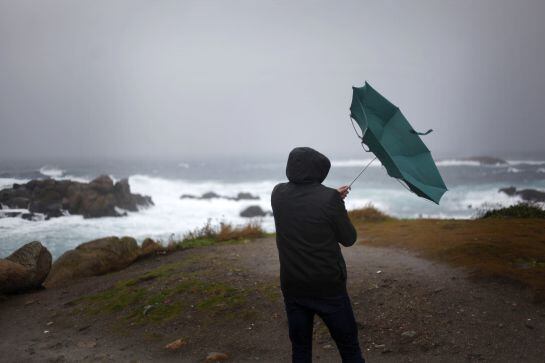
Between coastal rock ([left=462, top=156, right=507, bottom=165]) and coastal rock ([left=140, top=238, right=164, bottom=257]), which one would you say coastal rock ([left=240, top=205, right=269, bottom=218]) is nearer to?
coastal rock ([left=140, top=238, right=164, bottom=257])

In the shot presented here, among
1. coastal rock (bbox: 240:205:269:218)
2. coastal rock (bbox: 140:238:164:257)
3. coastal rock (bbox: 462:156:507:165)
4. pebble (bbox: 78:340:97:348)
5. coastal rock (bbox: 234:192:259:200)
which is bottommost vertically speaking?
pebble (bbox: 78:340:97:348)

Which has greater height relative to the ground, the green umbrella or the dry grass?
the green umbrella

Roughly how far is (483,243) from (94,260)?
8.53 meters

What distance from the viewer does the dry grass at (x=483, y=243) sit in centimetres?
619

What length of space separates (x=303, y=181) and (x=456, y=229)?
8.03 meters

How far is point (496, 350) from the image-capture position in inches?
172

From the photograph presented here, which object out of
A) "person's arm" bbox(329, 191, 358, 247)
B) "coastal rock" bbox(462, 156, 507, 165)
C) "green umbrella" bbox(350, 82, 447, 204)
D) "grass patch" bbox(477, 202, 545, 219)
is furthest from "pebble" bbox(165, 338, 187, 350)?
"coastal rock" bbox(462, 156, 507, 165)

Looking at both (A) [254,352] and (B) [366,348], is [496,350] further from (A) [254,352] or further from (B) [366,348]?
(A) [254,352]

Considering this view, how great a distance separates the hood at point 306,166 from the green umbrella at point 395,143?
1.09 m

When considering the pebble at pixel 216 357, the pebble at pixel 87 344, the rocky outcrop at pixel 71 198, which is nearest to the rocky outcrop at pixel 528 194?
the pebble at pixel 216 357

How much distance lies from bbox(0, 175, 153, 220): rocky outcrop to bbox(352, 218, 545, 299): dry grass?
565 inches

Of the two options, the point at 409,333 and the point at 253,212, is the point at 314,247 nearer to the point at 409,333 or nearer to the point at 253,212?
the point at 409,333

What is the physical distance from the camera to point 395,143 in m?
4.26

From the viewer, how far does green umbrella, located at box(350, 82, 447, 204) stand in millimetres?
3969
